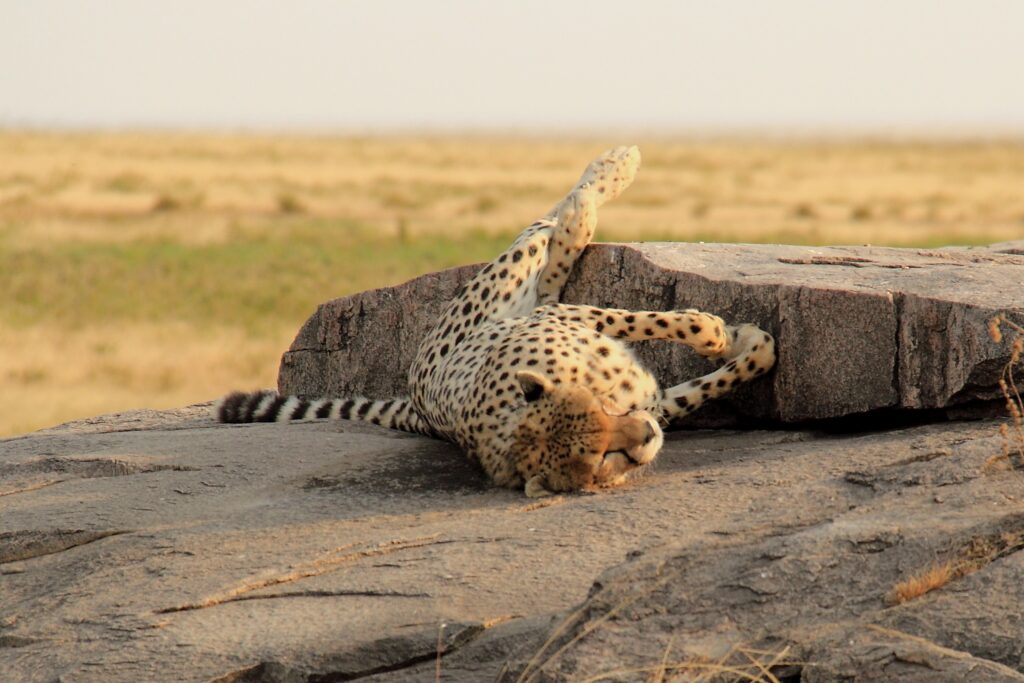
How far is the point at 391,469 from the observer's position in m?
4.62

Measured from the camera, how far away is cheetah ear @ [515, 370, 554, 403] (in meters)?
4.36

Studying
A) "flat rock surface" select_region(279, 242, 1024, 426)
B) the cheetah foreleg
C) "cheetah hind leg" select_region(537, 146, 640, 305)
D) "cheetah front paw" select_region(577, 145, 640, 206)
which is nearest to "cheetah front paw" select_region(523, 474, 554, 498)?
the cheetah foreleg

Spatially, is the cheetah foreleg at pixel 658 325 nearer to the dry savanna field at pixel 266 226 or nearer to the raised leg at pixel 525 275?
the raised leg at pixel 525 275

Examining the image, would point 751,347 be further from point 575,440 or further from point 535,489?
point 535,489

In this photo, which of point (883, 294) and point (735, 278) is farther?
point (735, 278)

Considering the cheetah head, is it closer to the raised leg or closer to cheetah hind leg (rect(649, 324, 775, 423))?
cheetah hind leg (rect(649, 324, 775, 423))

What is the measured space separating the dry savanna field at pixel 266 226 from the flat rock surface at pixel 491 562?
6.44m

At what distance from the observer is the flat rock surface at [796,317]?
14.7 feet

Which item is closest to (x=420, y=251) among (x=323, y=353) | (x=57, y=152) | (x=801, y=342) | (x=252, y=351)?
(x=252, y=351)

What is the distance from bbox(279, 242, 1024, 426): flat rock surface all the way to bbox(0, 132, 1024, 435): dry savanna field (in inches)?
209

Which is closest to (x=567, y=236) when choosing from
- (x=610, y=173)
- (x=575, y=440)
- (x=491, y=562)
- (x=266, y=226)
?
(x=610, y=173)

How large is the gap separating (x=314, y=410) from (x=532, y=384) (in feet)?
5.03

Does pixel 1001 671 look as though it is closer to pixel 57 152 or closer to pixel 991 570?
pixel 991 570

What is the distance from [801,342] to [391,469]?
142 cm
